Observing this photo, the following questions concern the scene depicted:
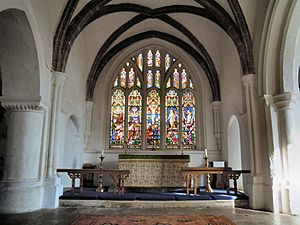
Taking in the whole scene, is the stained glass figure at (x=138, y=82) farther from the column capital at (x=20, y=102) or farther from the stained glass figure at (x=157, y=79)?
the column capital at (x=20, y=102)

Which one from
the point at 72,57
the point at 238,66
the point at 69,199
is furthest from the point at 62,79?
the point at 238,66

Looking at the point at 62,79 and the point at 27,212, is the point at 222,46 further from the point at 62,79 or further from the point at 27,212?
the point at 27,212

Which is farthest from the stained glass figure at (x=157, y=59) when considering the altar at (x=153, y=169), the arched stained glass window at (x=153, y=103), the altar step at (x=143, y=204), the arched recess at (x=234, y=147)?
the altar step at (x=143, y=204)

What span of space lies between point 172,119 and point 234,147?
9.65ft

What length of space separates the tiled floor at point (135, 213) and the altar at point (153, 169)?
2752 mm

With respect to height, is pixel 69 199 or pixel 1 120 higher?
pixel 1 120

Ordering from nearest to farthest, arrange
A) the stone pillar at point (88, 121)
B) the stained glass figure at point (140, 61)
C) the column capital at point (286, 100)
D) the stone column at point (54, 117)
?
the column capital at point (286, 100)
the stone column at point (54, 117)
the stone pillar at point (88, 121)
the stained glass figure at point (140, 61)

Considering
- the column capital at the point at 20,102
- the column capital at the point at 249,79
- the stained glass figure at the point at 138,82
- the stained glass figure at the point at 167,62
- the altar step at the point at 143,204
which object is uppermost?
the stained glass figure at the point at 167,62

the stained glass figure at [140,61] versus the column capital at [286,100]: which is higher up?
the stained glass figure at [140,61]

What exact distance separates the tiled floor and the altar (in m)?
2.75

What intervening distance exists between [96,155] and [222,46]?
7039mm

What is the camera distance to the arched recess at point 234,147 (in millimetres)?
10484

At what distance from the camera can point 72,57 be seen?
973 centimetres

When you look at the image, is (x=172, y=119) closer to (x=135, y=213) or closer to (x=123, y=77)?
(x=123, y=77)
